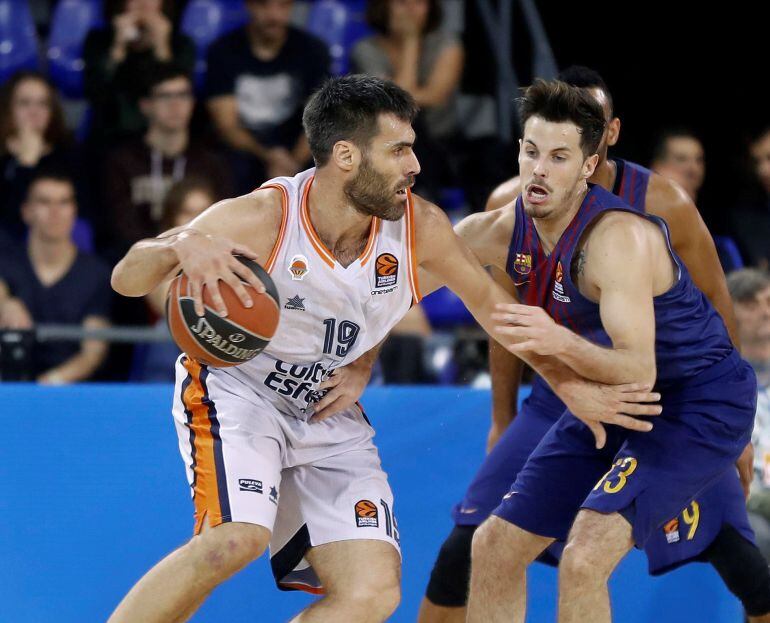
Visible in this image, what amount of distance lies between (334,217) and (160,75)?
12.1 ft

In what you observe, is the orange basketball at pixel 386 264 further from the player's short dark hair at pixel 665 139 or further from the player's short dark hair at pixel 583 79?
the player's short dark hair at pixel 665 139

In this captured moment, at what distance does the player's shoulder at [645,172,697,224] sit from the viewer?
4570mm

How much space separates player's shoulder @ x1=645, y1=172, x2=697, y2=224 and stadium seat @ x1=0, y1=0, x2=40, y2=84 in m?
4.91

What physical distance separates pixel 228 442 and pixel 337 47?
505 centimetres

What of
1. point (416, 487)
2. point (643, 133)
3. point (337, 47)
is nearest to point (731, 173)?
point (643, 133)

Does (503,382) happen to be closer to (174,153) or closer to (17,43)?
(174,153)

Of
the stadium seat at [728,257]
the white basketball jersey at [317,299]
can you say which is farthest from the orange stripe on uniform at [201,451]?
the stadium seat at [728,257]

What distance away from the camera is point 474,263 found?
4043mm

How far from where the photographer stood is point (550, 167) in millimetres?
4023

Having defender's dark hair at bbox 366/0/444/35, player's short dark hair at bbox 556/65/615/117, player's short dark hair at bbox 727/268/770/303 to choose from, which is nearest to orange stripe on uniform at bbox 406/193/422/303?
player's short dark hair at bbox 556/65/615/117

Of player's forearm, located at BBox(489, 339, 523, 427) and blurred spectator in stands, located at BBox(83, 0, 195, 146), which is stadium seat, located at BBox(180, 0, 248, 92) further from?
player's forearm, located at BBox(489, 339, 523, 427)

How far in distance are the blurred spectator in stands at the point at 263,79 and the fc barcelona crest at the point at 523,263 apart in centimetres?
357

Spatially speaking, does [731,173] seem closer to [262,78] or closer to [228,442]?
[262,78]

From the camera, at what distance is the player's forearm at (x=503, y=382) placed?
190 inches
